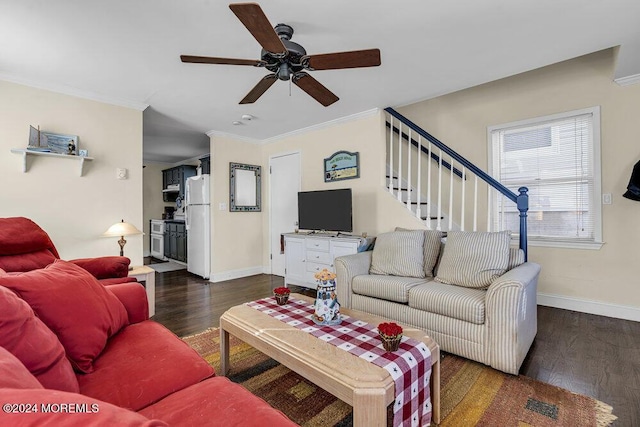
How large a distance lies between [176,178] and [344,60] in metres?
6.16

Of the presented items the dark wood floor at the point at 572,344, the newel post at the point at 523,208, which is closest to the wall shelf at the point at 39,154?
the dark wood floor at the point at 572,344

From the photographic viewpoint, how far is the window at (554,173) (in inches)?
121

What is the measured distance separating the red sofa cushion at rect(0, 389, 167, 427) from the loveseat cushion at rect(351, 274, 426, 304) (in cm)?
221

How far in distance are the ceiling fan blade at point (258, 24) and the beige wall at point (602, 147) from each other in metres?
3.06

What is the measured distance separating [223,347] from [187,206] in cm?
381

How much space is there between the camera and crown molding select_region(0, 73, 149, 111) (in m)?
2.81

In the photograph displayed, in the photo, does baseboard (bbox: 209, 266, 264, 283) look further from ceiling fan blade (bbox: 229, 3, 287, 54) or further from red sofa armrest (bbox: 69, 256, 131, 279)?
ceiling fan blade (bbox: 229, 3, 287, 54)

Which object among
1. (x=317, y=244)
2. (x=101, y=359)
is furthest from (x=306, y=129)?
(x=101, y=359)

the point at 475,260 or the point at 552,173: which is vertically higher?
the point at 552,173

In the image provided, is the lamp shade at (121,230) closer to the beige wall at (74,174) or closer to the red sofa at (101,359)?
the beige wall at (74,174)

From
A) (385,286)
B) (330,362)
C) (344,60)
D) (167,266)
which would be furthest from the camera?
(167,266)

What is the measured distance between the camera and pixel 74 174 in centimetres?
309

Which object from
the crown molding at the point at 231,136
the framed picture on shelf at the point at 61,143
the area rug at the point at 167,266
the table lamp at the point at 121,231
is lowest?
the area rug at the point at 167,266

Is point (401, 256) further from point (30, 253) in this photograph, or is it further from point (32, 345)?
point (30, 253)
